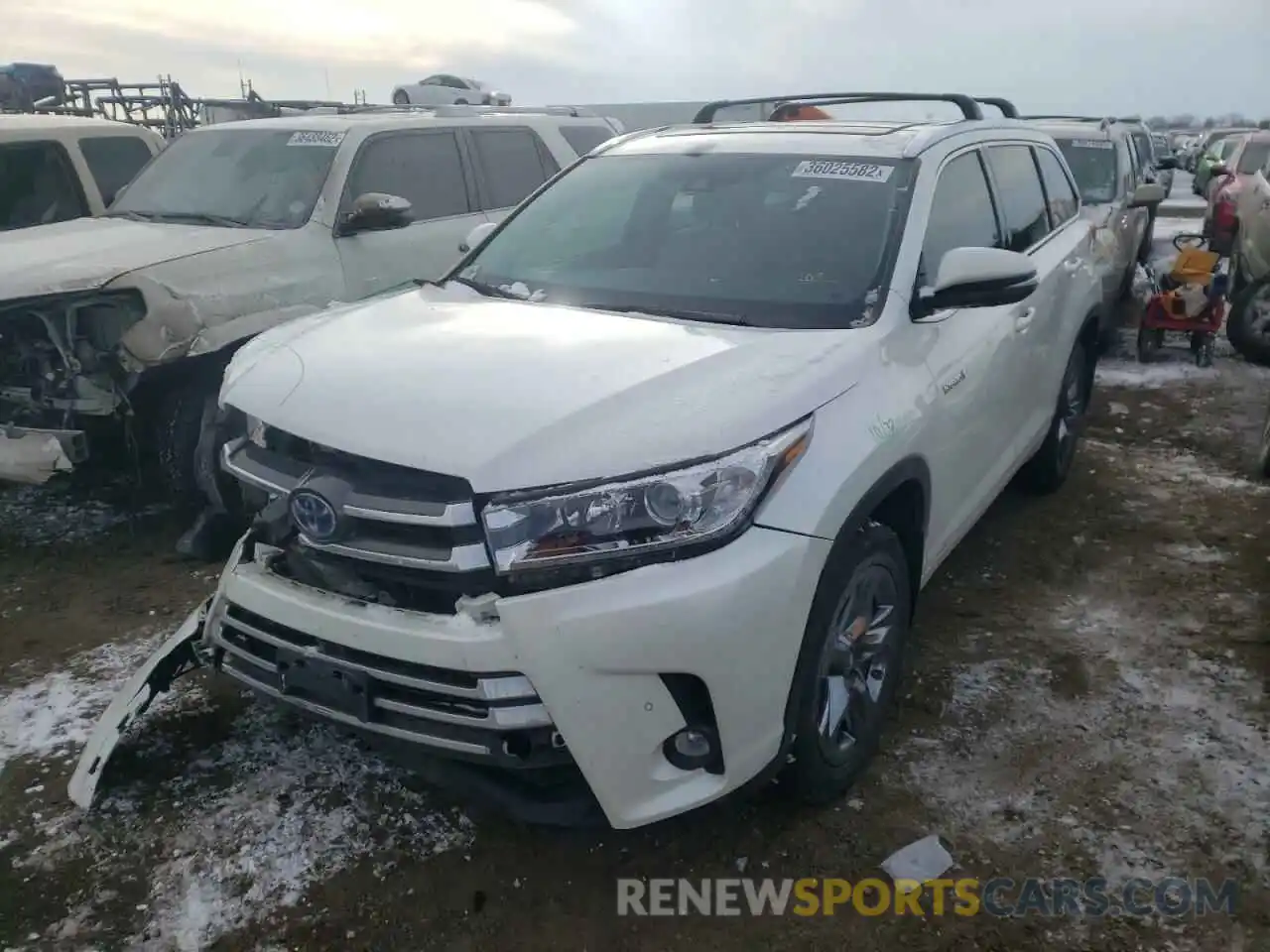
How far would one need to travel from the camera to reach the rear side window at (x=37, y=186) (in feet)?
21.4

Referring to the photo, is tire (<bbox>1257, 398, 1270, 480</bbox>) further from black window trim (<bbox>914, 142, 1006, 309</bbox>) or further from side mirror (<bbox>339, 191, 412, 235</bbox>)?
side mirror (<bbox>339, 191, 412, 235</bbox>)

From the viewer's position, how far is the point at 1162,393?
7336mm

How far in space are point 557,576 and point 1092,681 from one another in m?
2.30

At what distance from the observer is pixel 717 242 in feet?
10.9

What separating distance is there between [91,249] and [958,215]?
4019 mm

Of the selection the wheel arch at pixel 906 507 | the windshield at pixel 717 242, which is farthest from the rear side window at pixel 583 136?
the wheel arch at pixel 906 507

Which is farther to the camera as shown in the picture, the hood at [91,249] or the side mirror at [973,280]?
the hood at [91,249]

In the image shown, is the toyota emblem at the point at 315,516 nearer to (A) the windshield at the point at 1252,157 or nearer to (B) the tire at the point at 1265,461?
(B) the tire at the point at 1265,461

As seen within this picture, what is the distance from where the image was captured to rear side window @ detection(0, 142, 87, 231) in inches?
256

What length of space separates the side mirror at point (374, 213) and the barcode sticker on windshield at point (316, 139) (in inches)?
18.6

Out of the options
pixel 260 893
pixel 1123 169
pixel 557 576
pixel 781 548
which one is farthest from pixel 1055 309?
pixel 1123 169

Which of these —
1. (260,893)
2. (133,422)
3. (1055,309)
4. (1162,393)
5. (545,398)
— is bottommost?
(1162,393)

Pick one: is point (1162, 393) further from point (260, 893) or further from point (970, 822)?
point (260, 893)

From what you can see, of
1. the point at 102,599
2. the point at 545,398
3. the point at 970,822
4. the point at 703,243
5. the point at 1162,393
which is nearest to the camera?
the point at 545,398
